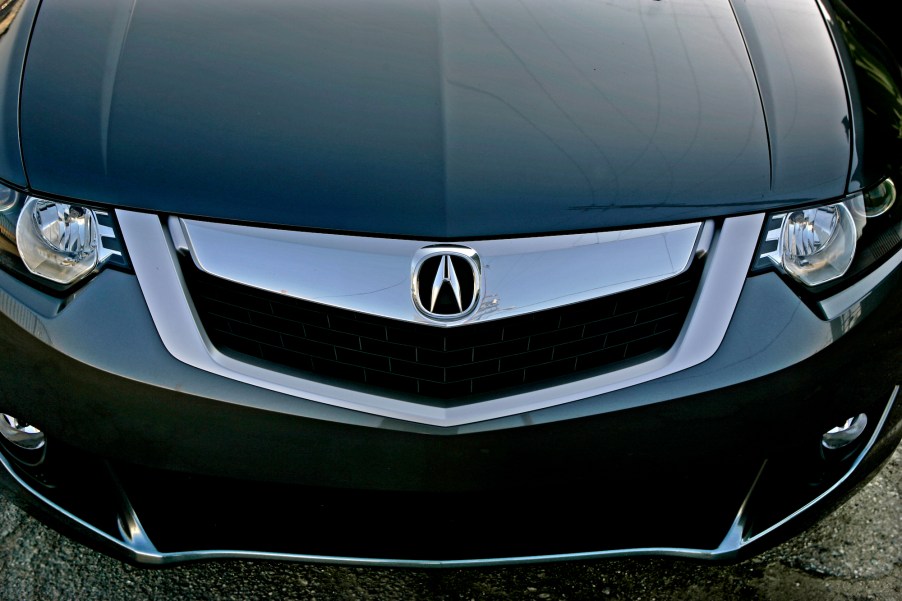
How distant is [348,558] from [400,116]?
82 cm

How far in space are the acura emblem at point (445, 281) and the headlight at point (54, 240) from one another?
537 mm

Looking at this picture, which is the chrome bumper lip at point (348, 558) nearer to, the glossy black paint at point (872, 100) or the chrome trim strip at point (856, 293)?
the chrome trim strip at point (856, 293)

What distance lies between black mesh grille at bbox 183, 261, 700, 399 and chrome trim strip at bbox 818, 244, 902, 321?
0.90ft

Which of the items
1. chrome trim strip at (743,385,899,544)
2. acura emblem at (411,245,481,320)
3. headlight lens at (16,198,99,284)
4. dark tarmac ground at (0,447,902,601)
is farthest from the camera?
dark tarmac ground at (0,447,902,601)

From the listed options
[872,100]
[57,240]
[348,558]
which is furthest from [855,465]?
[57,240]

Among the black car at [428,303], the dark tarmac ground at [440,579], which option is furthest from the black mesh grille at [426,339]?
the dark tarmac ground at [440,579]

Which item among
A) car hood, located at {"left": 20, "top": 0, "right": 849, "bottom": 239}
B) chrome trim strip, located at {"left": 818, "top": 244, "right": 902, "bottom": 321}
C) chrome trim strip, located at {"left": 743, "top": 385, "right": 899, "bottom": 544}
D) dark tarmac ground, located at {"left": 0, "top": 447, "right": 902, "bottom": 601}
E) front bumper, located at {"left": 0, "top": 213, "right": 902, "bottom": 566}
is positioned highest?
car hood, located at {"left": 20, "top": 0, "right": 849, "bottom": 239}

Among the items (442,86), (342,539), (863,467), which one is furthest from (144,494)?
(863,467)

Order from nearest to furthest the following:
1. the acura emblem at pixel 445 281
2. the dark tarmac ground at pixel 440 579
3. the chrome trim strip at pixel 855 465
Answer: the acura emblem at pixel 445 281 → the chrome trim strip at pixel 855 465 → the dark tarmac ground at pixel 440 579

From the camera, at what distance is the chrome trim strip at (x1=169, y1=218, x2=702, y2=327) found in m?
1.73

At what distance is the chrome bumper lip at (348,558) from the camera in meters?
1.88

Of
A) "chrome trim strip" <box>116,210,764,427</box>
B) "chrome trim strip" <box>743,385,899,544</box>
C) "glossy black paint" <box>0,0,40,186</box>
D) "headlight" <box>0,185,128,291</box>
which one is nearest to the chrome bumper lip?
"chrome trim strip" <box>743,385,899,544</box>

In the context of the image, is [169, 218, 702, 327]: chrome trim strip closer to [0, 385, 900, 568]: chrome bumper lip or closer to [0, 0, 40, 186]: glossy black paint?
[0, 0, 40, 186]: glossy black paint

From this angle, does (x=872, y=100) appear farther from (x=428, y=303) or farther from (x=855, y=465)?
(x=428, y=303)
